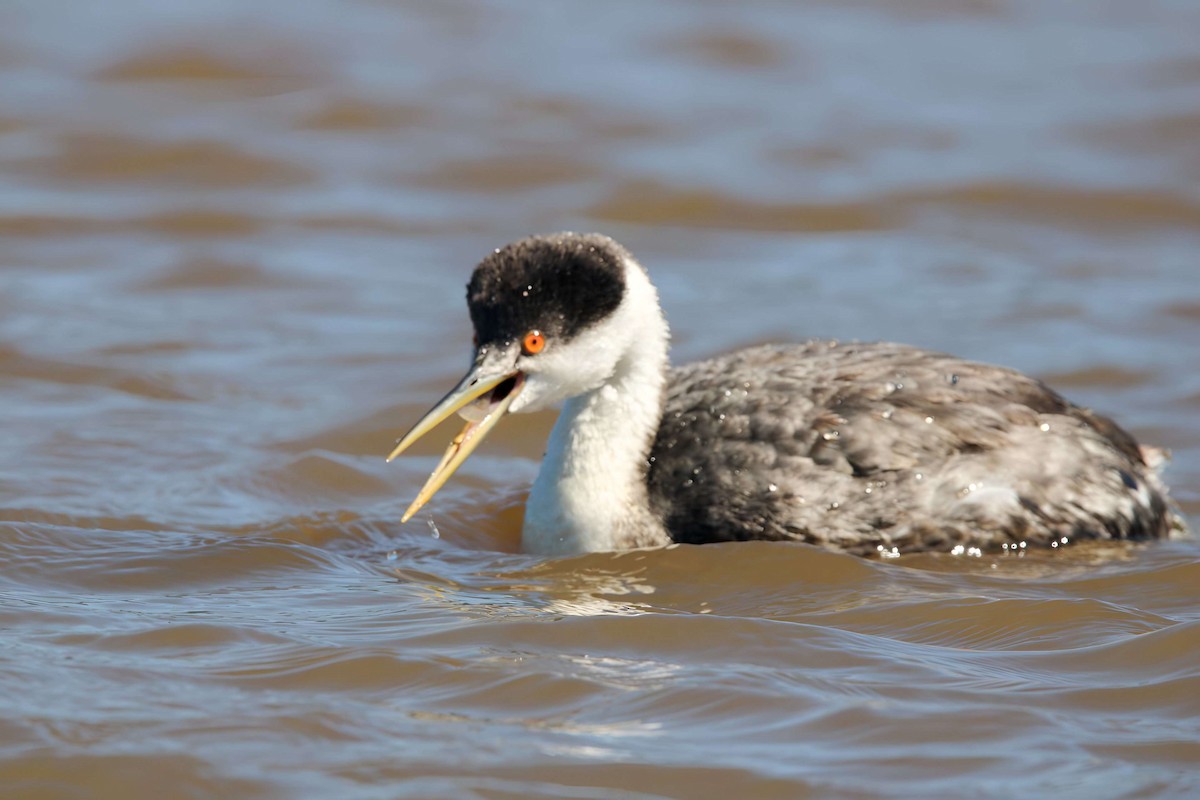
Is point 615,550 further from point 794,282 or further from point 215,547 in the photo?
point 794,282

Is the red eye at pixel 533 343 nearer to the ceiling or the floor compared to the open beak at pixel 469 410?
nearer to the ceiling

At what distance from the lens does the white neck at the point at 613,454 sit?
7.86 m

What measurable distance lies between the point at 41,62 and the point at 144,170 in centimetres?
204

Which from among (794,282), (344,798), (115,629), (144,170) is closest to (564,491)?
(115,629)

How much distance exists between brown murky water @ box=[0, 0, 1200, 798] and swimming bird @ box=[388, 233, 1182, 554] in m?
0.19

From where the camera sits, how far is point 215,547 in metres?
7.80

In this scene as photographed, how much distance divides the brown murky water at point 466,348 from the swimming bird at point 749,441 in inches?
7.6

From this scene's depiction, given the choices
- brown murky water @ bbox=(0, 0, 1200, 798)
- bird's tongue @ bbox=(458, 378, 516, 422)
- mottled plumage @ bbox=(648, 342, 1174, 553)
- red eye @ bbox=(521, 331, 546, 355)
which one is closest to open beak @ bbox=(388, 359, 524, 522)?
bird's tongue @ bbox=(458, 378, 516, 422)

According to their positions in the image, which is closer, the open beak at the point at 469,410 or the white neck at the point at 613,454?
the open beak at the point at 469,410

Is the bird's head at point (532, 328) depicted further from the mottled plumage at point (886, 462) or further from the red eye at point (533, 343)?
the mottled plumage at point (886, 462)

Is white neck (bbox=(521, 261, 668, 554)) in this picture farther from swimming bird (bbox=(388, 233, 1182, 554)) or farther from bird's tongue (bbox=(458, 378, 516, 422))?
bird's tongue (bbox=(458, 378, 516, 422))

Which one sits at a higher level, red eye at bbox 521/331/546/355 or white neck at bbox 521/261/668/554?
red eye at bbox 521/331/546/355

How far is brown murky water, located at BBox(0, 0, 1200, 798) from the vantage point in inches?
228

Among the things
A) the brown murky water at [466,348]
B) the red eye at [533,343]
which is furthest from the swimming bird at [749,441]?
the brown murky water at [466,348]
